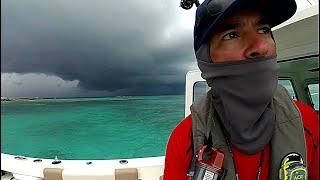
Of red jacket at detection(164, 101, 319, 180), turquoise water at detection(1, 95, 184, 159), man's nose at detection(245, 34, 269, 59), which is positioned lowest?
turquoise water at detection(1, 95, 184, 159)

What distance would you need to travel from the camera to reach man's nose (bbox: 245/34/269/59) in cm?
74

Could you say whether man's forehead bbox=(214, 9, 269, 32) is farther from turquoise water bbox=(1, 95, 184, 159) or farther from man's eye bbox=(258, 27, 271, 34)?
turquoise water bbox=(1, 95, 184, 159)

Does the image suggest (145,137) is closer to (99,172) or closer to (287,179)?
(99,172)

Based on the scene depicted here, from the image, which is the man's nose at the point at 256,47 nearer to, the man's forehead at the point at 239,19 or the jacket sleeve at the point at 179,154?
the man's forehead at the point at 239,19

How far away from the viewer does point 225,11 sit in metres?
0.74

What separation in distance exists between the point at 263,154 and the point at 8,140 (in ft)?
50.6

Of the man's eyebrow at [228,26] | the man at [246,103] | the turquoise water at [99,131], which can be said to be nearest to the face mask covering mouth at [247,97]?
the man at [246,103]

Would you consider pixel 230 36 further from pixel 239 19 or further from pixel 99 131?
pixel 99 131

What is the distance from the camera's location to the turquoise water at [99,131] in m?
12.1

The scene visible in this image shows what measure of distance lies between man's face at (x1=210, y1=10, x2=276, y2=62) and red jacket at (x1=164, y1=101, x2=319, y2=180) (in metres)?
0.25

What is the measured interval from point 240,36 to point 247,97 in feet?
0.59

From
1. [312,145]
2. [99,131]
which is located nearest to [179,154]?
[312,145]

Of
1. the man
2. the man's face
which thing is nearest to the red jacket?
the man

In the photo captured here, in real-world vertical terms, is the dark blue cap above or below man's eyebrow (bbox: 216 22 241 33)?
above
